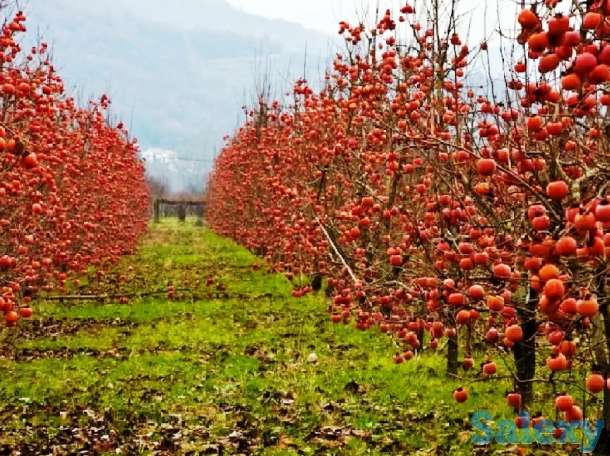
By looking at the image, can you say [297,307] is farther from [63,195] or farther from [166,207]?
[166,207]

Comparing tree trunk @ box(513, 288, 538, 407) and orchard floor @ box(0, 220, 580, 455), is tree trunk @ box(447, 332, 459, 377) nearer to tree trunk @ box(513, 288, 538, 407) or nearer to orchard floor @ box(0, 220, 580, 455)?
orchard floor @ box(0, 220, 580, 455)

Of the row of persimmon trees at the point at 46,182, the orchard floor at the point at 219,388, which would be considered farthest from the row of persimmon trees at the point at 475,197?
the row of persimmon trees at the point at 46,182

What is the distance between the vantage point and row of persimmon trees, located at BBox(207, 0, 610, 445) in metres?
3.09

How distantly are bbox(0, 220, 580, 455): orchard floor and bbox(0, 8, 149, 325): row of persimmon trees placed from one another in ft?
3.41

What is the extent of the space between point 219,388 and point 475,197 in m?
4.20

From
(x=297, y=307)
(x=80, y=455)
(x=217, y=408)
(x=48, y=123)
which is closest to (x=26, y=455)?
(x=80, y=455)

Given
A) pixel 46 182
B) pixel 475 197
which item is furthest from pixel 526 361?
pixel 46 182

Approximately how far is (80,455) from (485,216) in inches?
169

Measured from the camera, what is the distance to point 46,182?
1040 centimetres

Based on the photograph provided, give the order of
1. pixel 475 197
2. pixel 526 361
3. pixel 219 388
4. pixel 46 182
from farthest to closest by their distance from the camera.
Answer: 1. pixel 46 182
2. pixel 219 388
3. pixel 526 361
4. pixel 475 197

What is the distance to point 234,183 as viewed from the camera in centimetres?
2975

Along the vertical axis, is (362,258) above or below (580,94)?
below

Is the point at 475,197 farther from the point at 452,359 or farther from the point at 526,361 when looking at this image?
the point at 452,359

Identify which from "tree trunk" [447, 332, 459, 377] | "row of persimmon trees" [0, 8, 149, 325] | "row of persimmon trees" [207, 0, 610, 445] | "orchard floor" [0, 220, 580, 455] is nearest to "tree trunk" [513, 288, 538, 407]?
"row of persimmon trees" [207, 0, 610, 445]
